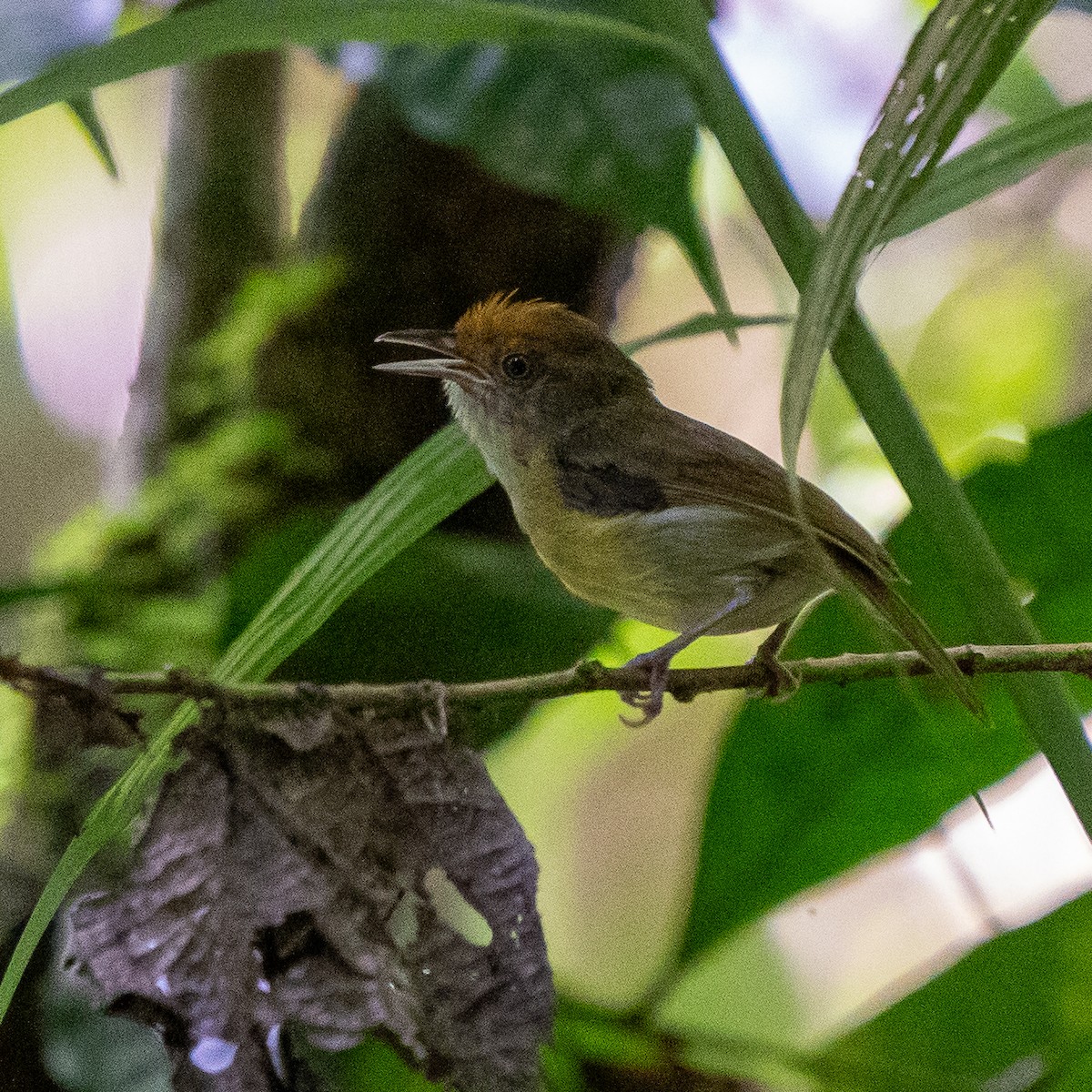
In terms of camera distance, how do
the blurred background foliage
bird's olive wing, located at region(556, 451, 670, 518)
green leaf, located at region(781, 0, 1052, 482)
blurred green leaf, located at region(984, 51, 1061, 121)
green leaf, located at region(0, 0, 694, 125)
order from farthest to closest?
blurred green leaf, located at region(984, 51, 1061, 121) → the blurred background foliage → bird's olive wing, located at region(556, 451, 670, 518) → green leaf, located at region(0, 0, 694, 125) → green leaf, located at region(781, 0, 1052, 482)

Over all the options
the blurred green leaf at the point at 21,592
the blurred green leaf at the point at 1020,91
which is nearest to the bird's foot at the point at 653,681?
the blurred green leaf at the point at 21,592

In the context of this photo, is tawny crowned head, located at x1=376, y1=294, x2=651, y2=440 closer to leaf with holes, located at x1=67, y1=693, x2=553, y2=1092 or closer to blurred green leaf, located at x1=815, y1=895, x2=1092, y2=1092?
leaf with holes, located at x1=67, y1=693, x2=553, y2=1092

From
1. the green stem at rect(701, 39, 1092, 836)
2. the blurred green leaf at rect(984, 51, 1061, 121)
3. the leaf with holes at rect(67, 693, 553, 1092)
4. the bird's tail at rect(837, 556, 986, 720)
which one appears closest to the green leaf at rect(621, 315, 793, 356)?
the green stem at rect(701, 39, 1092, 836)

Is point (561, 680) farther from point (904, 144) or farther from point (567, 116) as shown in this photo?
point (567, 116)

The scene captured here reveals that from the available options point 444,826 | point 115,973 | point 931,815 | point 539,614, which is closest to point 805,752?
point 931,815

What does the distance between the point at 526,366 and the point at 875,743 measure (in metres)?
0.32

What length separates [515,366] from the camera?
0.64 m

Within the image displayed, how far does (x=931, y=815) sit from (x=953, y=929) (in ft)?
0.49

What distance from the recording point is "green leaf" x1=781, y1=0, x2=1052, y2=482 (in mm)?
363

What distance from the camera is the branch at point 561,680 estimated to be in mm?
420

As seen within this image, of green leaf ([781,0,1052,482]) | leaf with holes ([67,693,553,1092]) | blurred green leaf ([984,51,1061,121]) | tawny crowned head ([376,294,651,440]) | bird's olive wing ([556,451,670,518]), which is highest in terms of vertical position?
blurred green leaf ([984,51,1061,121])

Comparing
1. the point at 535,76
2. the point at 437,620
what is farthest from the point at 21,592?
the point at 535,76

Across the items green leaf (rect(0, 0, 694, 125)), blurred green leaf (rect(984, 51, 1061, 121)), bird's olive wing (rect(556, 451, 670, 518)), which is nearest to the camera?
green leaf (rect(0, 0, 694, 125))

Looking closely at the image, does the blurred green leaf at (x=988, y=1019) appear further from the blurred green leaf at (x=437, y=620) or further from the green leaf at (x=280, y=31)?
the green leaf at (x=280, y=31)
